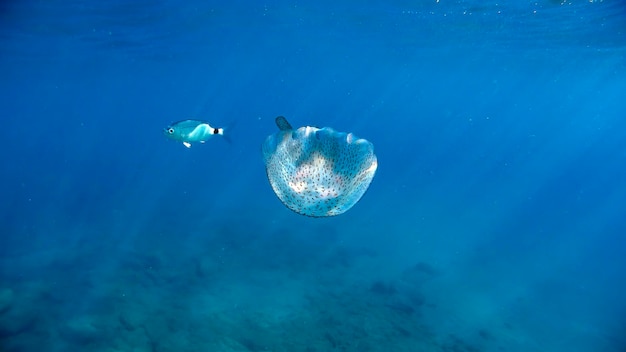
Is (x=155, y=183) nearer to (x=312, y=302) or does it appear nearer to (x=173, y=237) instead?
(x=173, y=237)

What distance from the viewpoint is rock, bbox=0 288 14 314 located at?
8.65 meters

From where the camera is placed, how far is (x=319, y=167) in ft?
9.59

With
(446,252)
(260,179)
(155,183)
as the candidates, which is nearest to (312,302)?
(446,252)

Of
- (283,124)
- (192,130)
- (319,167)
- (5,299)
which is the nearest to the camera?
(319,167)

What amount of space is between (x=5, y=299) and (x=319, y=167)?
10358 millimetres

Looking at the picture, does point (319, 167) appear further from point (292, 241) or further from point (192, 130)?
point (292, 241)

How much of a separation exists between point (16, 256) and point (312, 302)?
35.8 feet

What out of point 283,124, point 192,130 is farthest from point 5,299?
point 283,124

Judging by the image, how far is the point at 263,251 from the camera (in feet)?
48.1

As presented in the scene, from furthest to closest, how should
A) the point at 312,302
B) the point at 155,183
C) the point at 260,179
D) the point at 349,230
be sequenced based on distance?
the point at 260,179, the point at 155,183, the point at 349,230, the point at 312,302

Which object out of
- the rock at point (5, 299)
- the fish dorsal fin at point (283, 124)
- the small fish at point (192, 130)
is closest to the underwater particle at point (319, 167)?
the fish dorsal fin at point (283, 124)

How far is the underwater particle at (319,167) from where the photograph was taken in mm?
2922

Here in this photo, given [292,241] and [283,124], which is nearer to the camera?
[283,124]

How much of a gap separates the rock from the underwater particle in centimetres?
934
